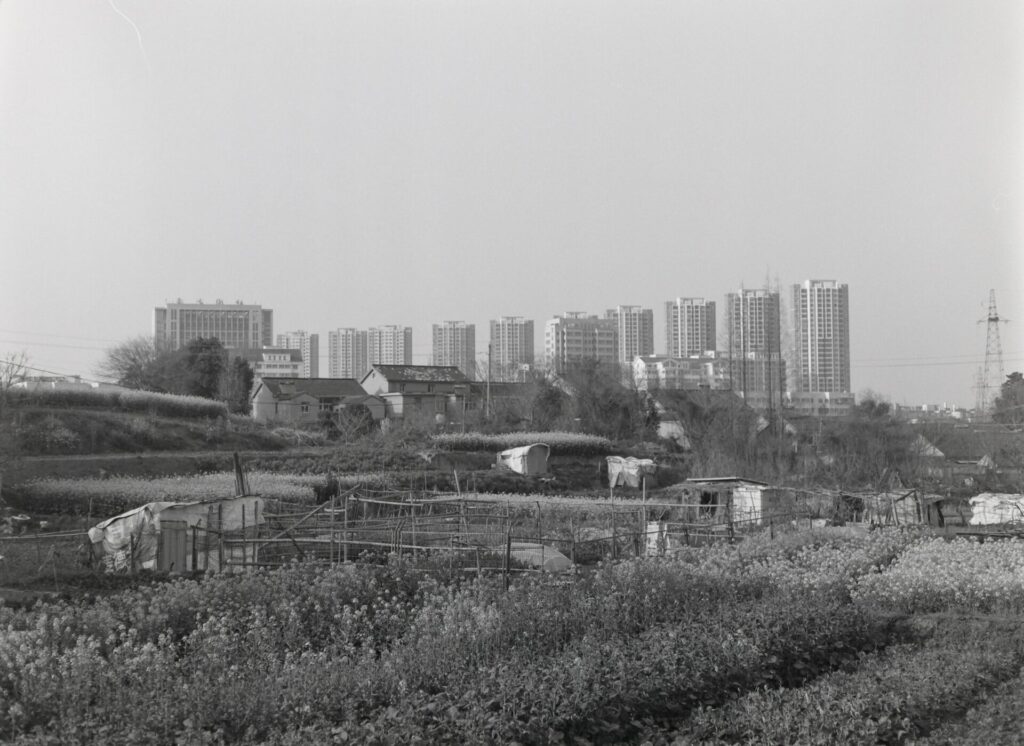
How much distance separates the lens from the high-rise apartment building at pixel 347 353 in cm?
13188

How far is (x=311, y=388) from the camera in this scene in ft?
184

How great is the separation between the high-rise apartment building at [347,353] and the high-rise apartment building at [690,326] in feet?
133

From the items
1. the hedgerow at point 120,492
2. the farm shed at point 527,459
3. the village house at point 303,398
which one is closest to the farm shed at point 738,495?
the hedgerow at point 120,492

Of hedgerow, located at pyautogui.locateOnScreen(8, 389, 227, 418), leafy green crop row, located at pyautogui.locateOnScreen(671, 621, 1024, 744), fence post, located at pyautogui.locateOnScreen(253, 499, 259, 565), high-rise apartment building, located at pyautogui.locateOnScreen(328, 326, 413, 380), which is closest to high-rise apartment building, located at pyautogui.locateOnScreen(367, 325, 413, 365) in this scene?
high-rise apartment building, located at pyautogui.locateOnScreen(328, 326, 413, 380)

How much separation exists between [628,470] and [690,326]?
263 ft

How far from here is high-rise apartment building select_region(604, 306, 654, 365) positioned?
396 feet

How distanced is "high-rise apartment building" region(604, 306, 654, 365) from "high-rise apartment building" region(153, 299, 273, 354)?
41.3 meters

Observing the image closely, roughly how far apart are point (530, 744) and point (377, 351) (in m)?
126

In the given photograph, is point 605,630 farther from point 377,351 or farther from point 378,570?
point 377,351

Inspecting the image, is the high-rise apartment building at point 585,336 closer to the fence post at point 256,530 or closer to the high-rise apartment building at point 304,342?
the high-rise apartment building at point 304,342

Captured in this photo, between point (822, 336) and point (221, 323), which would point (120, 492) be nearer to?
point (822, 336)

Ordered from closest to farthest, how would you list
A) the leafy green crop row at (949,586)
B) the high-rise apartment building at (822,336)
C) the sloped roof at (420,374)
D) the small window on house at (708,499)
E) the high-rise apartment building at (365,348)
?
the leafy green crop row at (949,586) → the small window on house at (708,499) → the sloped roof at (420,374) → the high-rise apartment building at (822,336) → the high-rise apartment building at (365,348)

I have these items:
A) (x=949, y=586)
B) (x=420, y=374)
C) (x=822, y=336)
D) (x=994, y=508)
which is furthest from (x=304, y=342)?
(x=949, y=586)

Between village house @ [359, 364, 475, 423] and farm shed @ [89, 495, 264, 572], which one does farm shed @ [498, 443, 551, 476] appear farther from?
farm shed @ [89, 495, 264, 572]
